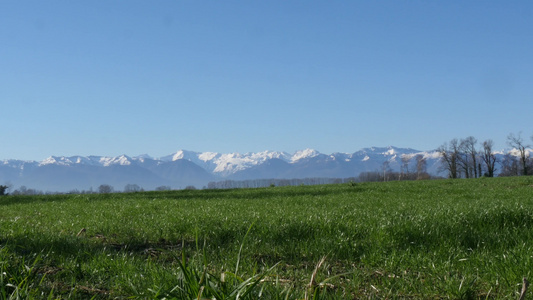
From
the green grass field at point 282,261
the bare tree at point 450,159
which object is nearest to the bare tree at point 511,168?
the bare tree at point 450,159

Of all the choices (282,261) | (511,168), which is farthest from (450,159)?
(282,261)

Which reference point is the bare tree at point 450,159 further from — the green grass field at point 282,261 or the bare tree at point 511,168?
the green grass field at point 282,261

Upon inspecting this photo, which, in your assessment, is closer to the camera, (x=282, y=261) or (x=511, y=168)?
(x=282, y=261)

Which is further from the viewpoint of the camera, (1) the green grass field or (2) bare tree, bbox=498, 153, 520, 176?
(2) bare tree, bbox=498, 153, 520, 176

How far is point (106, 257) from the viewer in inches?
214

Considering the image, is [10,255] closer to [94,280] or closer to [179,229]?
[94,280]

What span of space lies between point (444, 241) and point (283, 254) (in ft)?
7.77

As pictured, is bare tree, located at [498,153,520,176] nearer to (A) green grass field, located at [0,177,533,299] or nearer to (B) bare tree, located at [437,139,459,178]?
(B) bare tree, located at [437,139,459,178]

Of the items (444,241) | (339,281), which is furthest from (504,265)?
(339,281)

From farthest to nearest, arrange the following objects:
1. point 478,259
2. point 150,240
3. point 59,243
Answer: point 150,240 < point 59,243 < point 478,259

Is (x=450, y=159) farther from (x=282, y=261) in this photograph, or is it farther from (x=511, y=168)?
(x=282, y=261)

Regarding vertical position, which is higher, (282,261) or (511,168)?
(511,168)

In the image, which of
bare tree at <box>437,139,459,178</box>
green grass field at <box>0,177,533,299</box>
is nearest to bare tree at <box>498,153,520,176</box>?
bare tree at <box>437,139,459,178</box>

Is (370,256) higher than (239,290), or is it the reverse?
(239,290)
